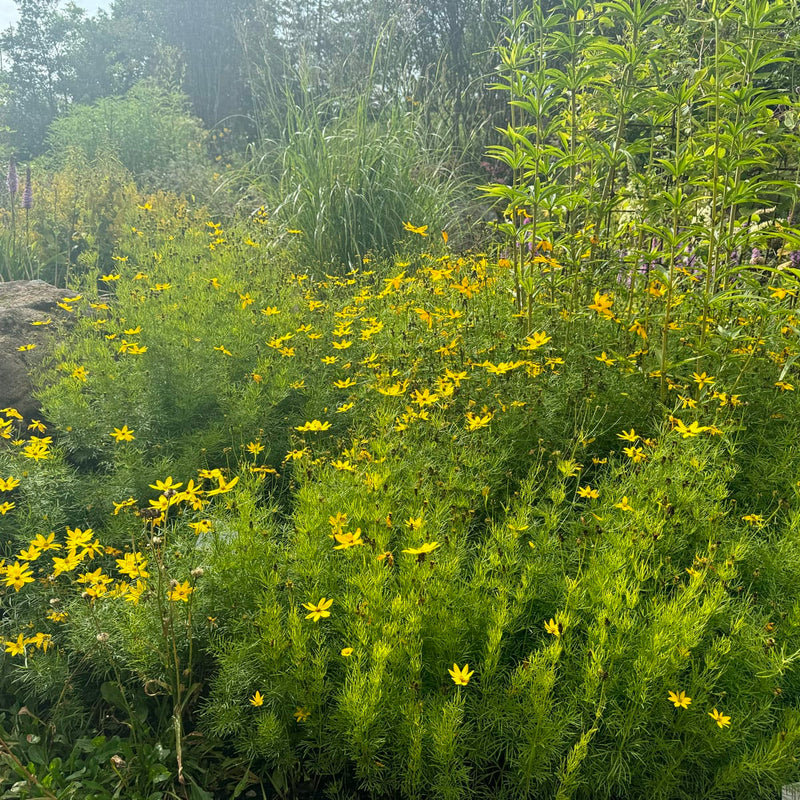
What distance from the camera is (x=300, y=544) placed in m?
1.76

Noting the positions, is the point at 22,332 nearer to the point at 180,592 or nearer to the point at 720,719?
the point at 180,592

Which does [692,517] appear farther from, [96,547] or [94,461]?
[94,461]

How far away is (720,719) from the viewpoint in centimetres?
131

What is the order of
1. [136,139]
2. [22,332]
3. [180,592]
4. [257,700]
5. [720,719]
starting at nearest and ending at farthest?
[720,719], [257,700], [180,592], [22,332], [136,139]

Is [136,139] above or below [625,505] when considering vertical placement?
above

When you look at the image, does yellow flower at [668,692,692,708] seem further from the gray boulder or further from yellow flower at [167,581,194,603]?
the gray boulder

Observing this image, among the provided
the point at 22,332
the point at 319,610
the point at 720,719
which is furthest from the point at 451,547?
the point at 22,332

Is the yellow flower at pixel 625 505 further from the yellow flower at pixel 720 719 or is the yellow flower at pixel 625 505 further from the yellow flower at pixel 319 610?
the yellow flower at pixel 319 610

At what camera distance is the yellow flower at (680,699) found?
134 centimetres

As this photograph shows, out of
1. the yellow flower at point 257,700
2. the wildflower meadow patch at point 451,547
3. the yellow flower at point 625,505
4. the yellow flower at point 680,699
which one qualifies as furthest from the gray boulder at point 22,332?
the yellow flower at point 680,699

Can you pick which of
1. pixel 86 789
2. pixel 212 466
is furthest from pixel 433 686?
pixel 212 466

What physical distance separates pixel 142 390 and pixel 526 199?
189cm

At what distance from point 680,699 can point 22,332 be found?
13.2ft

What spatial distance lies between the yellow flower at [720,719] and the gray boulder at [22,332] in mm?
3397
